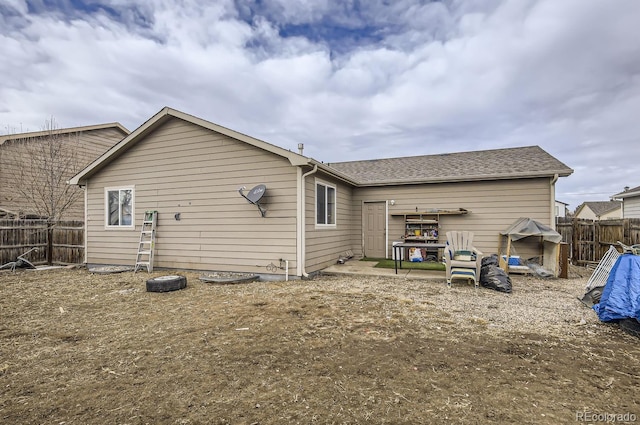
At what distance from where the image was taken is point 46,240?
995cm

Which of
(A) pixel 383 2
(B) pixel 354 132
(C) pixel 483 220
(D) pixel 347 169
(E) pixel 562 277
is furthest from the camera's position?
(B) pixel 354 132

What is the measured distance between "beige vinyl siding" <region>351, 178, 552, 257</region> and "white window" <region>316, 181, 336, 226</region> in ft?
7.20

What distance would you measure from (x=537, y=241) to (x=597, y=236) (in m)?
2.26

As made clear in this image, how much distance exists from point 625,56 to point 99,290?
13.9 metres

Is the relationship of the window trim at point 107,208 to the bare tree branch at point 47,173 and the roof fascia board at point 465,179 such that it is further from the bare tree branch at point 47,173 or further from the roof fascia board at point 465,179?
the roof fascia board at point 465,179

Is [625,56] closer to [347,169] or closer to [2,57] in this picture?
[347,169]

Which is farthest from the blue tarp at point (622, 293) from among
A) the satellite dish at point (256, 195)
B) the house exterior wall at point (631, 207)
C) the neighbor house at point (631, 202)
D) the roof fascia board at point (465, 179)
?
the house exterior wall at point (631, 207)

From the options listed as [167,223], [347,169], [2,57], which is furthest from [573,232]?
[2,57]

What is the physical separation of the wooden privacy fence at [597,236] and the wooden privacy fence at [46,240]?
1509 cm

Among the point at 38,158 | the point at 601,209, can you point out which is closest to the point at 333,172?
the point at 38,158

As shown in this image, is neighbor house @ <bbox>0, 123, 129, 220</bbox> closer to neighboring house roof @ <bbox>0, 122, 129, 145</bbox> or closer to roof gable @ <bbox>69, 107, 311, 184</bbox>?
neighboring house roof @ <bbox>0, 122, 129, 145</bbox>

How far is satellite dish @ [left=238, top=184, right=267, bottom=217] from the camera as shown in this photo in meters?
6.83

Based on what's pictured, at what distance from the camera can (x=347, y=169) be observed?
12148 mm

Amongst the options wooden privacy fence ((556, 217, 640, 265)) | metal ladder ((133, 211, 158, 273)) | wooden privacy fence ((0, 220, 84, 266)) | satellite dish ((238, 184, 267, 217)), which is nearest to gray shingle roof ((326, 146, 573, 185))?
wooden privacy fence ((556, 217, 640, 265))
